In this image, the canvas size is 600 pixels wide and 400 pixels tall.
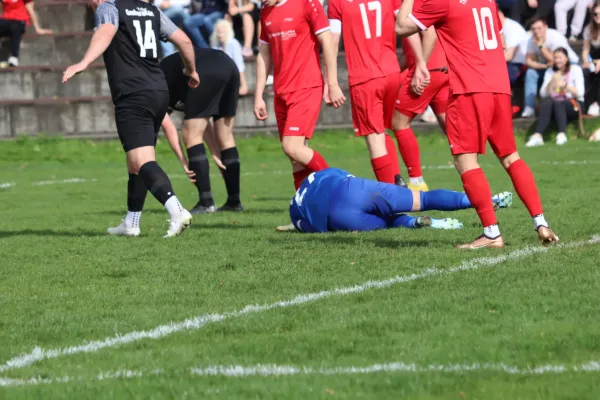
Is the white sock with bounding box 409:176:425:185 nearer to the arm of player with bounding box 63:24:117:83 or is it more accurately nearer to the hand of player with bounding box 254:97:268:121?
the hand of player with bounding box 254:97:268:121

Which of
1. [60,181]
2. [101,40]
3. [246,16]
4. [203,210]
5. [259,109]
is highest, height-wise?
[101,40]

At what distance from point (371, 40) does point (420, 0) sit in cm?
308

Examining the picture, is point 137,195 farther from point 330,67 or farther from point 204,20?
point 204,20

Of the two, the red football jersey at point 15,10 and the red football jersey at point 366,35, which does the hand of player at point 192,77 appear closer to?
the red football jersey at point 366,35

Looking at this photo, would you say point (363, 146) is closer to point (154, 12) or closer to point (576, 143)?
point (576, 143)

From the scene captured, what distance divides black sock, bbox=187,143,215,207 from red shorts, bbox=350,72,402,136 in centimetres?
217

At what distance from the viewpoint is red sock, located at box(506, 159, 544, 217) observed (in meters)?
8.09

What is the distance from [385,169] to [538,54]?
11.3 metres

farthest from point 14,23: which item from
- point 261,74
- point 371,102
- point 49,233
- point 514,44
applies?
point 371,102

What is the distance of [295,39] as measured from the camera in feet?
34.4

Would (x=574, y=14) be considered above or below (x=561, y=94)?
above

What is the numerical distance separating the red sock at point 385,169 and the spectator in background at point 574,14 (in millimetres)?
12597

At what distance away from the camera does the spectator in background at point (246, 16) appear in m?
23.1

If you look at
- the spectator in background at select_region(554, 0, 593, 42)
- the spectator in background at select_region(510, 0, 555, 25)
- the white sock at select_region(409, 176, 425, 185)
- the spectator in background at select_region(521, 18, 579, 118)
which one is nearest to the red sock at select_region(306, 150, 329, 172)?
the white sock at select_region(409, 176, 425, 185)
